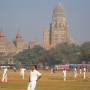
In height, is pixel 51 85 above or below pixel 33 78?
below

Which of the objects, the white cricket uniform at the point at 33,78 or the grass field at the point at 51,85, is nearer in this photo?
the white cricket uniform at the point at 33,78

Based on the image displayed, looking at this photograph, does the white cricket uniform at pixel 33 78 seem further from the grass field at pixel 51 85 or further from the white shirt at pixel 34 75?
the grass field at pixel 51 85

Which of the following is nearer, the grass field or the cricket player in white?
the cricket player in white

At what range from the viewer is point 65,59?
7121 inches

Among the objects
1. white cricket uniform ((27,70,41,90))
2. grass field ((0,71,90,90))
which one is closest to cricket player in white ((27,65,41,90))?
white cricket uniform ((27,70,41,90))

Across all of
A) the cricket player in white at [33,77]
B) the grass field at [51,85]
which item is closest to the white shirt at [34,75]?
the cricket player in white at [33,77]

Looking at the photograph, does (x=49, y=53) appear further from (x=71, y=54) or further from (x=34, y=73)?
(x=34, y=73)

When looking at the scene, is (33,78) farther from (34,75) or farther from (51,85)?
(51,85)

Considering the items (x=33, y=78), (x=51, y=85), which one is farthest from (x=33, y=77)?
(x=51, y=85)

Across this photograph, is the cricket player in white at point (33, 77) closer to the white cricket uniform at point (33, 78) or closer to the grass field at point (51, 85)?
the white cricket uniform at point (33, 78)

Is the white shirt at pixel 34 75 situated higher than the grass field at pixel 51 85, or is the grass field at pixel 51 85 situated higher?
the white shirt at pixel 34 75

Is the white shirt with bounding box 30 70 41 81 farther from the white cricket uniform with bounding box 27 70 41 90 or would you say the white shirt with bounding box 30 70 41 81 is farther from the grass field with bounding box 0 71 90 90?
the grass field with bounding box 0 71 90 90

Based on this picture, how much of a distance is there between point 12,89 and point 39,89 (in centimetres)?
191

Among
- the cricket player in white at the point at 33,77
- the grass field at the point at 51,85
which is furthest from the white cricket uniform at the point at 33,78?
the grass field at the point at 51,85
